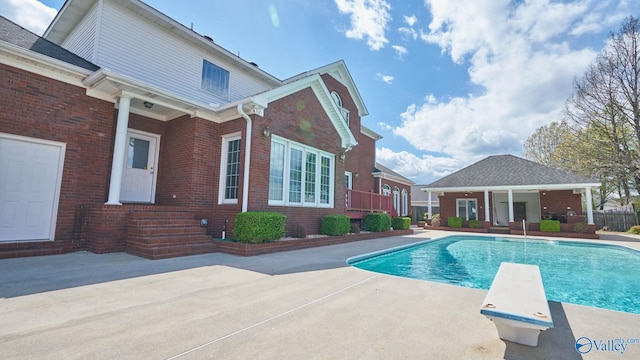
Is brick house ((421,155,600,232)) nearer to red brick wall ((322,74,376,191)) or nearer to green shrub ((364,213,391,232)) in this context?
red brick wall ((322,74,376,191))

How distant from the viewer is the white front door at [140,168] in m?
8.75

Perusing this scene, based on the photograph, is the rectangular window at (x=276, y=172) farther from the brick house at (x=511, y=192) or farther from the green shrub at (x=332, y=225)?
the brick house at (x=511, y=192)

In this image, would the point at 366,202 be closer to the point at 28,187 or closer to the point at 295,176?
the point at 295,176

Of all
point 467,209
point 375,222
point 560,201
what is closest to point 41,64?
point 375,222

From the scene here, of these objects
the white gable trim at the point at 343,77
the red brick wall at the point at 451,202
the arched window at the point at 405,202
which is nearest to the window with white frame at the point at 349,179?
the white gable trim at the point at 343,77

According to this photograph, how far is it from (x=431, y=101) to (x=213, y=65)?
1410 cm

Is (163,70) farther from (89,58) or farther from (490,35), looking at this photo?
(490,35)

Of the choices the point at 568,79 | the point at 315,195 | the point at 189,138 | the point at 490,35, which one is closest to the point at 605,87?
the point at 568,79

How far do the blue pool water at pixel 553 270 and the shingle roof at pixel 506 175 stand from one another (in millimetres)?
7453

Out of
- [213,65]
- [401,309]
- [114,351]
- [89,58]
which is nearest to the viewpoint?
[114,351]

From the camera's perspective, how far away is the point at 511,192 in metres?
19.5

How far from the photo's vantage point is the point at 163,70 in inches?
397

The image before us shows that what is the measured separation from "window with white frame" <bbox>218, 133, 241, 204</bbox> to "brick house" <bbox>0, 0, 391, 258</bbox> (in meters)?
0.03

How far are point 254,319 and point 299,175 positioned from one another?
7451 millimetres
